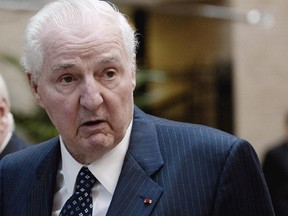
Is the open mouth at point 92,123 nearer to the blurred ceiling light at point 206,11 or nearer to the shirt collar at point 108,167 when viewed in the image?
the shirt collar at point 108,167

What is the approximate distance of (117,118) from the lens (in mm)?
3201

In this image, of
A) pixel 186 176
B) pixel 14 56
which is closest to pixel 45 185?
pixel 186 176

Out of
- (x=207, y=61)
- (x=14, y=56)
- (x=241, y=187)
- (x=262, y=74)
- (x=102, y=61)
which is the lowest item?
(x=207, y=61)

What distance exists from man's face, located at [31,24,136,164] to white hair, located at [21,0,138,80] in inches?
1.7

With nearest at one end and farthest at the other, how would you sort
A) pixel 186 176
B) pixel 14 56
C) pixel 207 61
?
pixel 186 176
pixel 14 56
pixel 207 61

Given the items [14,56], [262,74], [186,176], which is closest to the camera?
[186,176]

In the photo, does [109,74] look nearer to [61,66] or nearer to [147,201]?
[61,66]

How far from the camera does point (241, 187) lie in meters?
3.19

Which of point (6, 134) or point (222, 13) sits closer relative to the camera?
point (6, 134)

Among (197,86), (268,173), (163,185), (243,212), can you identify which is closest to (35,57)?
(163,185)

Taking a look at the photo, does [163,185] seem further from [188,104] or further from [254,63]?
[188,104]

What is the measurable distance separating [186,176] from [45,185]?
2.08 feet

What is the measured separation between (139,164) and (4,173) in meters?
0.75

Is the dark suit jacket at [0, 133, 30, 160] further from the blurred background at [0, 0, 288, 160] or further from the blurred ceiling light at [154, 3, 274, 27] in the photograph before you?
the blurred ceiling light at [154, 3, 274, 27]
